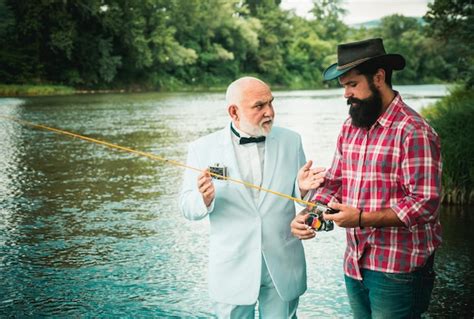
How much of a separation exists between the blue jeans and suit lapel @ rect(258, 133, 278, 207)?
740mm

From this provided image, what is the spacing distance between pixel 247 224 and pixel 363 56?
1.08 m

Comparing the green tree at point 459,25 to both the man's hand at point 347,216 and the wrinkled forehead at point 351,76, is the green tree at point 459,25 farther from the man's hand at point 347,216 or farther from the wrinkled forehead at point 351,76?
the man's hand at point 347,216

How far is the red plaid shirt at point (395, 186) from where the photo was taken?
3.26m

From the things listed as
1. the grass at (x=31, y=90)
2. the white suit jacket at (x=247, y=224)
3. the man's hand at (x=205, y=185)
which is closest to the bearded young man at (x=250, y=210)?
the white suit jacket at (x=247, y=224)

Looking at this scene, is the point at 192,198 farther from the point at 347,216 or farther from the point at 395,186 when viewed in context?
the point at 395,186

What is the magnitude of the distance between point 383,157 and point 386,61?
0.45m

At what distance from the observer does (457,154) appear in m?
10.2

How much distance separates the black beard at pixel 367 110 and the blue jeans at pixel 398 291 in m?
0.67

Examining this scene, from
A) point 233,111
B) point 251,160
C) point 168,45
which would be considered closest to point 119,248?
point 251,160

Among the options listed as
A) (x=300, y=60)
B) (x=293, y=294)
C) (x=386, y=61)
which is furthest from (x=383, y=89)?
(x=300, y=60)

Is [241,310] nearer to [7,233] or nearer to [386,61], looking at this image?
[386,61]

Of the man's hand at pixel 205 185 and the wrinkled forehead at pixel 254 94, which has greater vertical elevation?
the wrinkled forehead at pixel 254 94

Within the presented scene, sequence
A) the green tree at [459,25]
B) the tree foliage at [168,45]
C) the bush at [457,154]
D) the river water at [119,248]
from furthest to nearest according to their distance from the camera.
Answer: the tree foliage at [168,45]
the green tree at [459,25]
the bush at [457,154]
the river water at [119,248]

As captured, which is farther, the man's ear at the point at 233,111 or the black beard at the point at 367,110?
the man's ear at the point at 233,111
